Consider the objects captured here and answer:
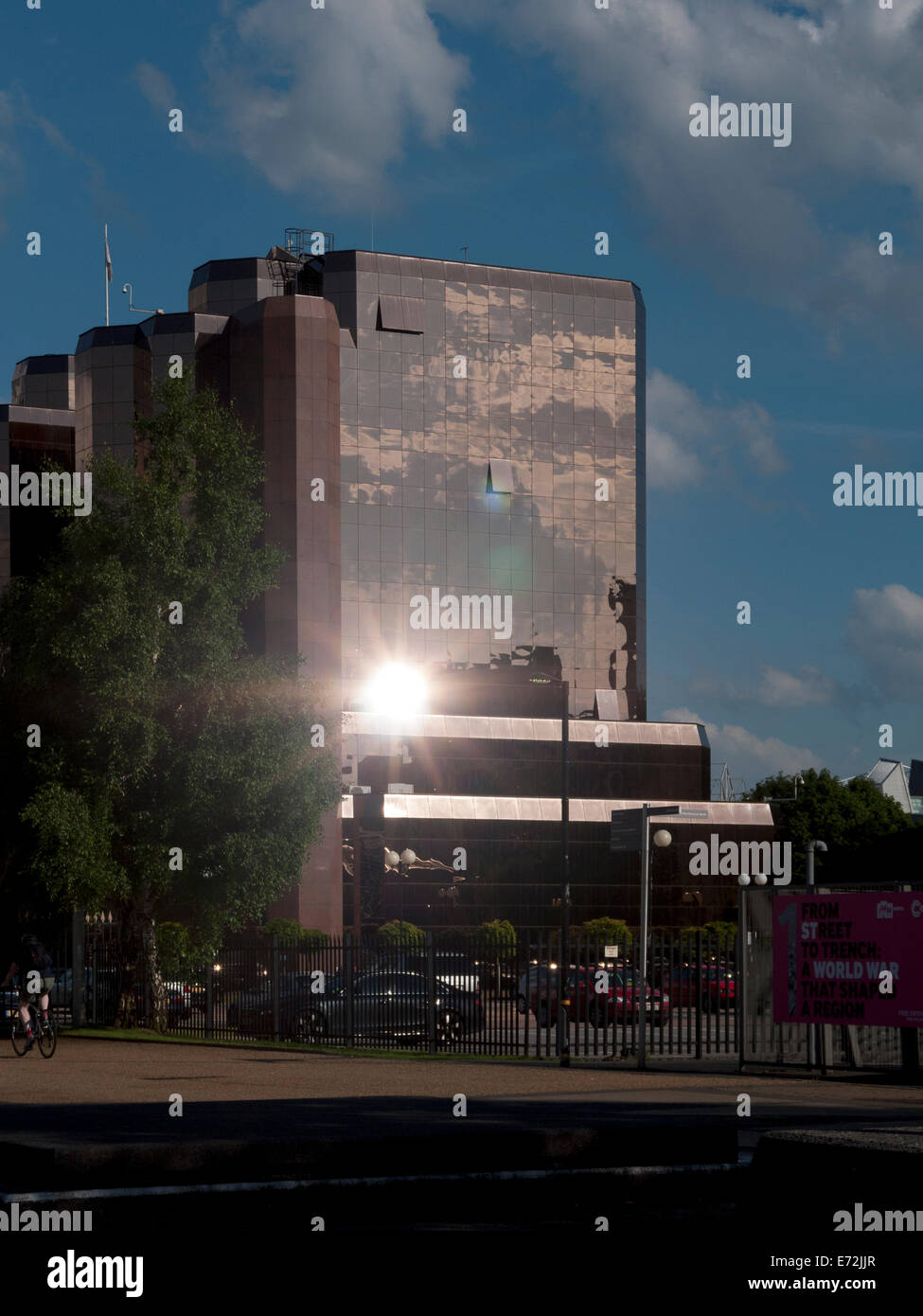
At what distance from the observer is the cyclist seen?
29547 mm

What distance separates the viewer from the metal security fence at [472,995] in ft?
93.4

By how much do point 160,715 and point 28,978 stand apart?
31.4 feet

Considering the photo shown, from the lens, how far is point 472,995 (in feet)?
103

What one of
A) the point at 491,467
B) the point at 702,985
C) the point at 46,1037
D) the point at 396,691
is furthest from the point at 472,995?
the point at 491,467

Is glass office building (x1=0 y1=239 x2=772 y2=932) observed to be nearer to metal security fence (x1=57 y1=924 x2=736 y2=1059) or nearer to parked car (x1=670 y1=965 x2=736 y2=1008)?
metal security fence (x1=57 y1=924 x2=736 y2=1059)

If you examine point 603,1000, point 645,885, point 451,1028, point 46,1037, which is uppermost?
point 645,885

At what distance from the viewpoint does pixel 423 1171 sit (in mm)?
10430

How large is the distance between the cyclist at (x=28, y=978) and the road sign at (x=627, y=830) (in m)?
10.5

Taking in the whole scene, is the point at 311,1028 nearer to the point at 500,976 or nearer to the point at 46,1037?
the point at 500,976

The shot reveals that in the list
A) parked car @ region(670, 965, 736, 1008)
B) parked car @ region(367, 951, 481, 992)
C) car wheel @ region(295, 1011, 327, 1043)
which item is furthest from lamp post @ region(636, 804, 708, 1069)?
car wheel @ region(295, 1011, 327, 1043)

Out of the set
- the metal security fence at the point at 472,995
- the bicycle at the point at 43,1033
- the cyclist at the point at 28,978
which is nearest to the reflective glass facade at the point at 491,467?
the metal security fence at the point at 472,995

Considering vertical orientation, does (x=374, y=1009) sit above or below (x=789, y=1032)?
below
